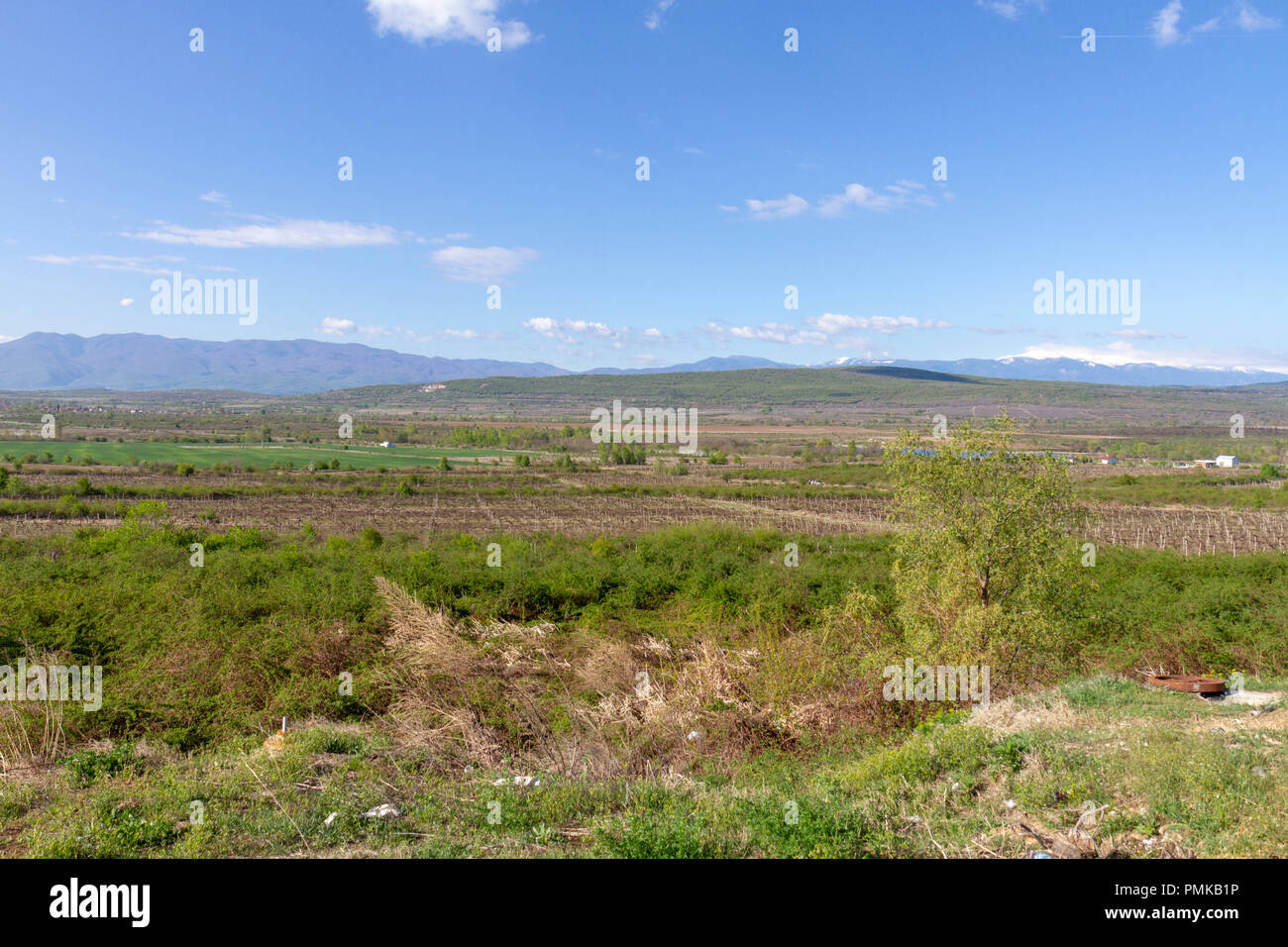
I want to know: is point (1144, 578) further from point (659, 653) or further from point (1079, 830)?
point (1079, 830)

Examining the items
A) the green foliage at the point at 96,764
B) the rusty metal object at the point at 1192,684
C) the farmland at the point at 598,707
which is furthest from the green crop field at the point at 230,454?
the rusty metal object at the point at 1192,684

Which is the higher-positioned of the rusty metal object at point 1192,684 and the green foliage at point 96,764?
the rusty metal object at point 1192,684

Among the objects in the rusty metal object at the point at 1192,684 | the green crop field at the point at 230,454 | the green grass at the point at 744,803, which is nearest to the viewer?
the green grass at the point at 744,803

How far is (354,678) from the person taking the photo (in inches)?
572

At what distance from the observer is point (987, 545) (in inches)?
483

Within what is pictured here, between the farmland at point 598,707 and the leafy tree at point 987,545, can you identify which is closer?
the farmland at point 598,707

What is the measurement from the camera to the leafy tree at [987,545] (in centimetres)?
1207

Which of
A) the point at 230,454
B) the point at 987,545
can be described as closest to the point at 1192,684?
the point at 987,545

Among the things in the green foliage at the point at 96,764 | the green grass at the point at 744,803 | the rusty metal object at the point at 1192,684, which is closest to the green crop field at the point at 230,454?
the green foliage at the point at 96,764

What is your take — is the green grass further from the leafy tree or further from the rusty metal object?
the leafy tree

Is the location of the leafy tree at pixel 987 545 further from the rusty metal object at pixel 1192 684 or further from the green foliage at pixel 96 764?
the green foliage at pixel 96 764

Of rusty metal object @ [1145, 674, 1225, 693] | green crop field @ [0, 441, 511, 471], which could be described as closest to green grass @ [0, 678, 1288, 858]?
rusty metal object @ [1145, 674, 1225, 693]

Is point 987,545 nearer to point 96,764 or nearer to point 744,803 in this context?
point 744,803

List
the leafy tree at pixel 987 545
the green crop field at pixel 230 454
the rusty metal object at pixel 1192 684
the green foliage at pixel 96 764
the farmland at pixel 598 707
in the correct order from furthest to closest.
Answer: the green crop field at pixel 230 454
the leafy tree at pixel 987 545
the rusty metal object at pixel 1192 684
the green foliage at pixel 96 764
the farmland at pixel 598 707
